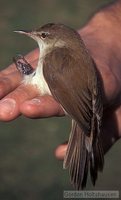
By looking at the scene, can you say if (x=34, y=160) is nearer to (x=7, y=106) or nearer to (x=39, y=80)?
(x=39, y=80)

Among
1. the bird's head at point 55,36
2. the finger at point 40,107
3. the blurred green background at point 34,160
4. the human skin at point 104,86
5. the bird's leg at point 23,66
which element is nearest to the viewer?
the finger at point 40,107

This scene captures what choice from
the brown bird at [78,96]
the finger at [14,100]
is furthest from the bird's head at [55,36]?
the finger at [14,100]

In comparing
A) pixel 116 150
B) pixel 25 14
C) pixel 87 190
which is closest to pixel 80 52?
pixel 87 190

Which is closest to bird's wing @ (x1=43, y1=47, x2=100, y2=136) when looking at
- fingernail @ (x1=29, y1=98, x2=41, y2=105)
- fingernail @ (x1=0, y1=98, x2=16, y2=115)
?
fingernail @ (x1=29, y1=98, x2=41, y2=105)

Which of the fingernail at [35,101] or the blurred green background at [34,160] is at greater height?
the fingernail at [35,101]

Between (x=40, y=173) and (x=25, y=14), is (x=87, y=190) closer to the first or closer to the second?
(x=40, y=173)

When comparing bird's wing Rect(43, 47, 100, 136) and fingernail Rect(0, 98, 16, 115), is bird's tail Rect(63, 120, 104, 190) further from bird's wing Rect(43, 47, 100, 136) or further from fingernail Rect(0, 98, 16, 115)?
fingernail Rect(0, 98, 16, 115)

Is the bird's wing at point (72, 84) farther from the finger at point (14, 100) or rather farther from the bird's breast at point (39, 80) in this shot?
the finger at point (14, 100)
